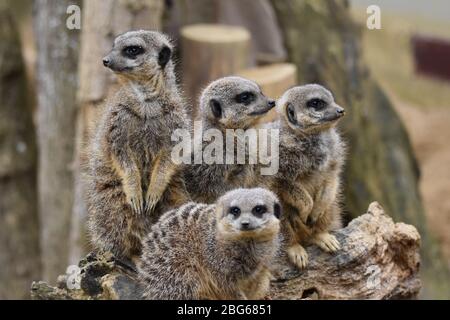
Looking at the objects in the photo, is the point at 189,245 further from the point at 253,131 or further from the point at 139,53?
the point at 139,53

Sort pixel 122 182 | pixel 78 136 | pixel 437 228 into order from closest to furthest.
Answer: pixel 122 182 < pixel 78 136 < pixel 437 228

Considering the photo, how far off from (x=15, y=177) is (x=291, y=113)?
4.40 metres

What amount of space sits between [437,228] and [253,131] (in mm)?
5819

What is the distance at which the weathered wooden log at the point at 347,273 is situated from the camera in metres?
3.59

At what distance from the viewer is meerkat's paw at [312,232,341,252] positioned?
Result: 3.79 meters

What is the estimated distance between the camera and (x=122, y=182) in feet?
12.3

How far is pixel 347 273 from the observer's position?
3.77 m

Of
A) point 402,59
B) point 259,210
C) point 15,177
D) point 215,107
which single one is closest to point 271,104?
point 215,107

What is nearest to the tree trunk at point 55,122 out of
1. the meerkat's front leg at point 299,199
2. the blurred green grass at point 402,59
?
the meerkat's front leg at point 299,199

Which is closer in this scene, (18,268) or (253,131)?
(253,131)
